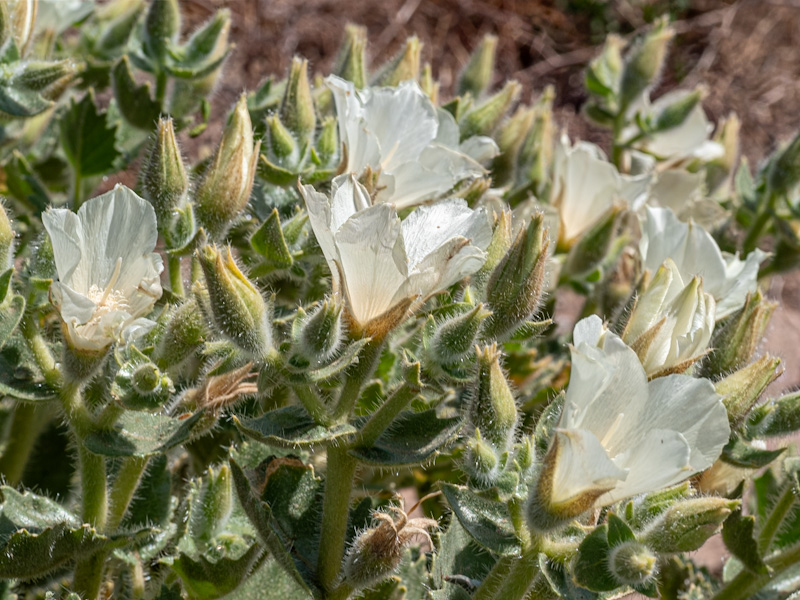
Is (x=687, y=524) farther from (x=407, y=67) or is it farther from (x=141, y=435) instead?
(x=407, y=67)

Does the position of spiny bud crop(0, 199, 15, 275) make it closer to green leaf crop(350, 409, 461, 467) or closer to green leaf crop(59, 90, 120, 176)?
green leaf crop(350, 409, 461, 467)

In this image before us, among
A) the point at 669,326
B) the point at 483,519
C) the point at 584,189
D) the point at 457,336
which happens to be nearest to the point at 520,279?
the point at 457,336

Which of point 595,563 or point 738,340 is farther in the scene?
point 738,340

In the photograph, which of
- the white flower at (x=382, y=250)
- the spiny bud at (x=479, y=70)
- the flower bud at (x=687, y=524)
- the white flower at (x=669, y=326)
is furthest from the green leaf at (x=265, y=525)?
the spiny bud at (x=479, y=70)

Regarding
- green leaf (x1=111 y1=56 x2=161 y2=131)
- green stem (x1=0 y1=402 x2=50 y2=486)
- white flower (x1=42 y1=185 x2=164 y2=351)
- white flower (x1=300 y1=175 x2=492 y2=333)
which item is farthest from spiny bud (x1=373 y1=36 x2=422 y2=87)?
green stem (x1=0 y1=402 x2=50 y2=486)

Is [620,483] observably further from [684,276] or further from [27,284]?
[27,284]

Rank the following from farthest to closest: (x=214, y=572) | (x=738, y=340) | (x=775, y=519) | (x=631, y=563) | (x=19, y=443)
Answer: (x=19, y=443)
(x=775, y=519)
(x=738, y=340)
(x=214, y=572)
(x=631, y=563)

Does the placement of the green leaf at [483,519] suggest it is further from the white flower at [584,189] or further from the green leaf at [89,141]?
the green leaf at [89,141]
